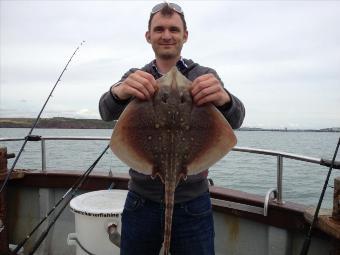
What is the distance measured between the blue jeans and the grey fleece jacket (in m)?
0.05

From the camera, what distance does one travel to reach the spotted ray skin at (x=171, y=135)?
6.48 feet

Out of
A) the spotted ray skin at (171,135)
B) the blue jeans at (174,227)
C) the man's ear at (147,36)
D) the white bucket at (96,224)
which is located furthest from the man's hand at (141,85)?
the white bucket at (96,224)

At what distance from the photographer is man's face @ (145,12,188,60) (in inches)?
96.1

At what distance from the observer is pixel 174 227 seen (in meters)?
2.39

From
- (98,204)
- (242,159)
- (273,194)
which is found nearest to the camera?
(98,204)

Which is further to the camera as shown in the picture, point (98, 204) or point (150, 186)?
point (98, 204)

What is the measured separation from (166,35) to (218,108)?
65 cm

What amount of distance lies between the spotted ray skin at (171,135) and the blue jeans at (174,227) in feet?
1.46

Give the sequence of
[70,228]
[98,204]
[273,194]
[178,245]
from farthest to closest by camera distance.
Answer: [70,228]
[273,194]
[98,204]
[178,245]

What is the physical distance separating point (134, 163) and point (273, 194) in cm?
236

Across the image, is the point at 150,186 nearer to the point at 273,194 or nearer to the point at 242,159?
the point at 273,194

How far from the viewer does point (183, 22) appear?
2535mm

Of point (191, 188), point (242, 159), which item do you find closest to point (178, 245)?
point (191, 188)

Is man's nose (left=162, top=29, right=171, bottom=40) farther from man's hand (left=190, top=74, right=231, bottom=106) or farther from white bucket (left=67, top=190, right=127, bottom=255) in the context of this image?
white bucket (left=67, top=190, right=127, bottom=255)
